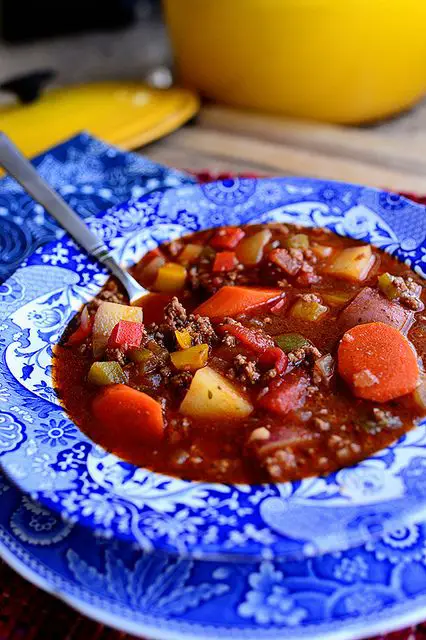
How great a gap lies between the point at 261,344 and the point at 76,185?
1.57 metres

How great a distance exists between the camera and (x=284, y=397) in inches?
80.4

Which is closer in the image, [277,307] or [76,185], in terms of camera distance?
[277,307]

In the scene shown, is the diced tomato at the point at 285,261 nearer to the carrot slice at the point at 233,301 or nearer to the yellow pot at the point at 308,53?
the carrot slice at the point at 233,301

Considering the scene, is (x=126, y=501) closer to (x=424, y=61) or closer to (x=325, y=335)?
(x=325, y=335)

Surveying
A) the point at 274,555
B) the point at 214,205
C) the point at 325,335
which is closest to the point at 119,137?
the point at 214,205

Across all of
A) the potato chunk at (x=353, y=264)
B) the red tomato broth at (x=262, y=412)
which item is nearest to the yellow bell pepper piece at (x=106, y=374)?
the red tomato broth at (x=262, y=412)

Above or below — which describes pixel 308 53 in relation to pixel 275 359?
above

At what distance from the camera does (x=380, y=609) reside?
164 centimetres

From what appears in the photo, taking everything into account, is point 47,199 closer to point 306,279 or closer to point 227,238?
point 227,238

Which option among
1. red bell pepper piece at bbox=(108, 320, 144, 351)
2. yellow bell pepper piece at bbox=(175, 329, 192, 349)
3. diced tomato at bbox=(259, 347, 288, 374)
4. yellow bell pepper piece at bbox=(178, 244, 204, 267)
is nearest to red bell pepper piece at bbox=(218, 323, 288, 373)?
diced tomato at bbox=(259, 347, 288, 374)

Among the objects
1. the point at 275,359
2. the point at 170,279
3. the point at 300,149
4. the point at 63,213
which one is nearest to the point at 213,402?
the point at 275,359

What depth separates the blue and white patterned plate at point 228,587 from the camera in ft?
5.30

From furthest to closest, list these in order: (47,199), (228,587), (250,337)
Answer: (47,199)
(250,337)
(228,587)

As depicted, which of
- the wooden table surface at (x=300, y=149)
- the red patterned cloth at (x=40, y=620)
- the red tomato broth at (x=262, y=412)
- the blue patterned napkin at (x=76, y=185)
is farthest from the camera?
the wooden table surface at (x=300, y=149)
